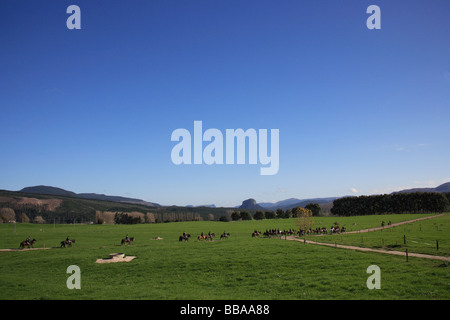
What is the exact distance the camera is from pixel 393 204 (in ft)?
489

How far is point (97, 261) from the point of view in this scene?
3759 cm

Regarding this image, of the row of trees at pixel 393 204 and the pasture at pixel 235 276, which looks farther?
the row of trees at pixel 393 204

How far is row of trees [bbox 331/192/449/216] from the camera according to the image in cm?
13912

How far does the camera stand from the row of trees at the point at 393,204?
456 feet

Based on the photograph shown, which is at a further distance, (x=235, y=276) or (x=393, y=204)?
(x=393, y=204)

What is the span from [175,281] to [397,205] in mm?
153151

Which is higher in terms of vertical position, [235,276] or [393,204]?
[235,276]

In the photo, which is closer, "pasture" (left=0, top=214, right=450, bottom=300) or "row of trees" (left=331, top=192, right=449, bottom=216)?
"pasture" (left=0, top=214, right=450, bottom=300)
